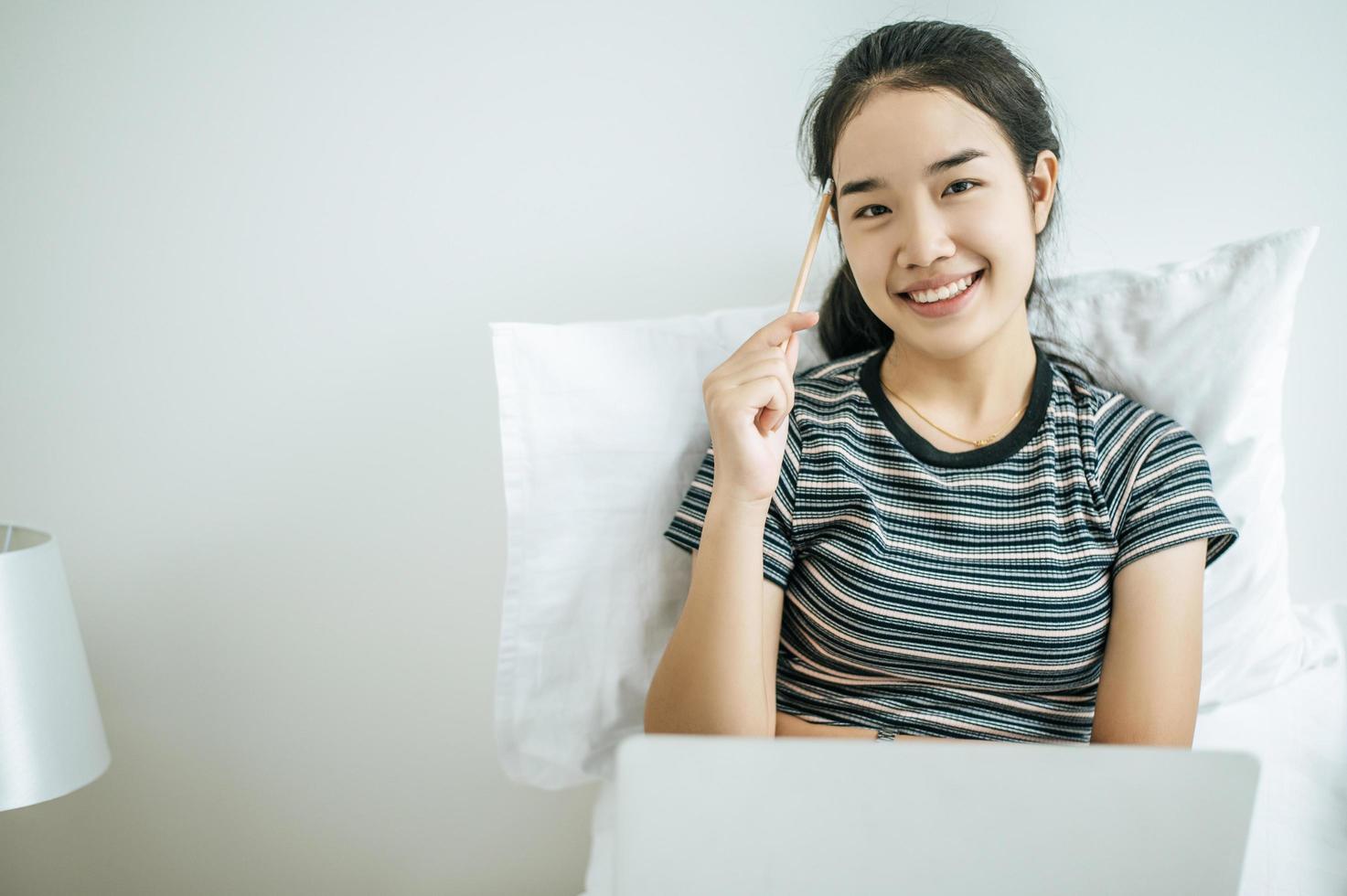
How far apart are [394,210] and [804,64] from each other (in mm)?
523

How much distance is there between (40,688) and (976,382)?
3.09ft

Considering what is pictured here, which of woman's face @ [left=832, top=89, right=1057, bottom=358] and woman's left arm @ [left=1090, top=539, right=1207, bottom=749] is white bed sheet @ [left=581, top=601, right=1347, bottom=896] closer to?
woman's left arm @ [left=1090, top=539, right=1207, bottom=749]

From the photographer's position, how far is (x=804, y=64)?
1.23 metres

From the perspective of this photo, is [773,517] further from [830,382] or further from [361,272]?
[361,272]

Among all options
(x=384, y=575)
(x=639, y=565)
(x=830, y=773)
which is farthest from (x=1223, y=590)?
(x=384, y=575)

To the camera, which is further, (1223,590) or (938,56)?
(1223,590)

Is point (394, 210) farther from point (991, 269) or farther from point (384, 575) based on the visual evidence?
point (991, 269)

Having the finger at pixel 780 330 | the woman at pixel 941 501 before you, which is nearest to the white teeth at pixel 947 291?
the woman at pixel 941 501

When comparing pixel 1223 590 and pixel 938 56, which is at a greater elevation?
pixel 938 56

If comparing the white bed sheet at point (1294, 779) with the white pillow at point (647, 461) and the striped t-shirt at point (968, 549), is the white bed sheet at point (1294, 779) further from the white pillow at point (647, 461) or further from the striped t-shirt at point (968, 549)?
the striped t-shirt at point (968, 549)

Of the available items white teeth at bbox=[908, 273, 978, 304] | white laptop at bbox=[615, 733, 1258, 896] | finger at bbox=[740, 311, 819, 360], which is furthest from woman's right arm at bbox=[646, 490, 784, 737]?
white laptop at bbox=[615, 733, 1258, 896]

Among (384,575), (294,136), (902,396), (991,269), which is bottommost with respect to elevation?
(384,575)

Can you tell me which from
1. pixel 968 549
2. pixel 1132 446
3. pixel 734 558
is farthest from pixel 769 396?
pixel 1132 446

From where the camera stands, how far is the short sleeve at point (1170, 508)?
93 cm
